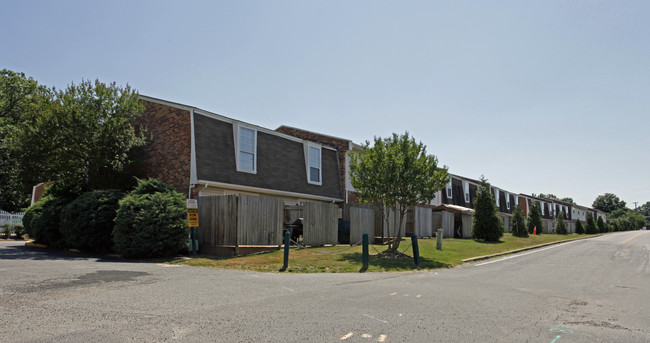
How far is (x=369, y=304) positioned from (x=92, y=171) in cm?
1548

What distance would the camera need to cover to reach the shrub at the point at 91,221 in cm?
1427

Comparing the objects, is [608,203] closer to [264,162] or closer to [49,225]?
[264,162]

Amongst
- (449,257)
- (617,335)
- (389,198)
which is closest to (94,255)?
(389,198)

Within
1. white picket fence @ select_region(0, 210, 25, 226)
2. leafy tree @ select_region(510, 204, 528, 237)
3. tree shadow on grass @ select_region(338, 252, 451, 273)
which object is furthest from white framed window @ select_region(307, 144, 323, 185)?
white picket fence @ select_region(0, 210, 25, 226)

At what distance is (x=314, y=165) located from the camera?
21781mm

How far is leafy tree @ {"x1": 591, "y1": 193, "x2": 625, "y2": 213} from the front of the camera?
146000 mm

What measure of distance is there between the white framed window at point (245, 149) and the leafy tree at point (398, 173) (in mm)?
5495

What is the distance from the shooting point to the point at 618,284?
952cm

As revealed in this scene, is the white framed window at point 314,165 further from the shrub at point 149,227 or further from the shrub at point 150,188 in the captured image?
the shrub at point 149,227

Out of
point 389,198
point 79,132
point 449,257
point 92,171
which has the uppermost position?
point 79,132

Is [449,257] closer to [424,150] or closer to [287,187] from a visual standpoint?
[424,150]

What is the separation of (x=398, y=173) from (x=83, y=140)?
12724 mm

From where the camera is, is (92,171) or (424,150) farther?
(92,171)

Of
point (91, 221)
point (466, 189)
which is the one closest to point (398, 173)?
point (91, 221)
